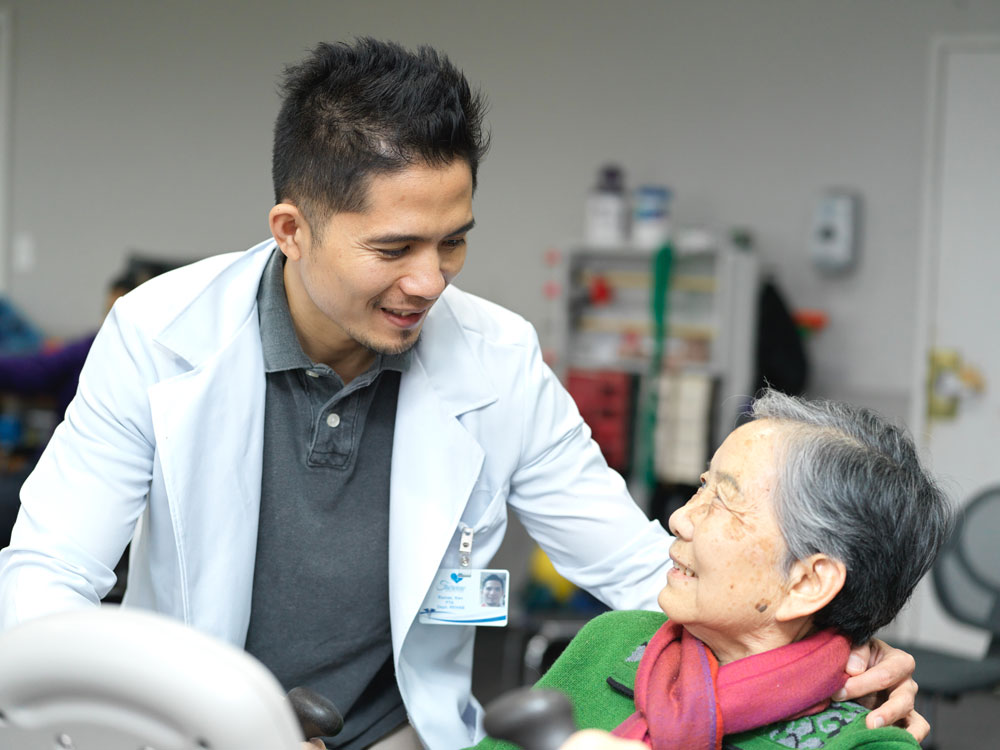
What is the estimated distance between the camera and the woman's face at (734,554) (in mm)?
1229

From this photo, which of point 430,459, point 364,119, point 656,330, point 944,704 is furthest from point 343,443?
point 944,704

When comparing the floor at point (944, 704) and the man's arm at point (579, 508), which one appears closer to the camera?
the man's arm at point (579, 508)

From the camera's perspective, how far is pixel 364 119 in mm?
1331

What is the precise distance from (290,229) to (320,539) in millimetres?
439

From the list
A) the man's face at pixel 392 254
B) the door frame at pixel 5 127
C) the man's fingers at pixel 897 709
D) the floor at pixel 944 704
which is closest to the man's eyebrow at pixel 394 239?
the man's face at pixel 392 254

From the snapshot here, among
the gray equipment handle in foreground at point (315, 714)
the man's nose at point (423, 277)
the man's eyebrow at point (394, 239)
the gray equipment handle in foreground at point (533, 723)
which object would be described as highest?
the man's eyebrow at point (394, 239)

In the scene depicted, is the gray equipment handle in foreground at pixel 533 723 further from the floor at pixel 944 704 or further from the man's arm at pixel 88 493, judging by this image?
the floor at pixel 944 704

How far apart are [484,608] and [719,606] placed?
1.40 feet

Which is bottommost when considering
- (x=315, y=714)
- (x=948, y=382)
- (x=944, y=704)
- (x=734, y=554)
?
(x=944, y=704)

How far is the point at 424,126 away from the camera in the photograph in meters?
1.31

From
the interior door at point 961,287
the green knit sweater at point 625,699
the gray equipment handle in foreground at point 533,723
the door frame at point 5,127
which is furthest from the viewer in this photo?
the door frame at point 5,127

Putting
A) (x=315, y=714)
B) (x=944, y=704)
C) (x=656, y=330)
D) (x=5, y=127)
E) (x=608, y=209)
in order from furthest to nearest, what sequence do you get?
1. (x=5, y=127)
2. (x=608, y=209)
3. (x=656, y=330)
4. (x=944, y=704)
5. (x=315, y=714)

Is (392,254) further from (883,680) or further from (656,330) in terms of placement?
(656,330)

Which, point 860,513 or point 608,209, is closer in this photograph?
point 860,513
